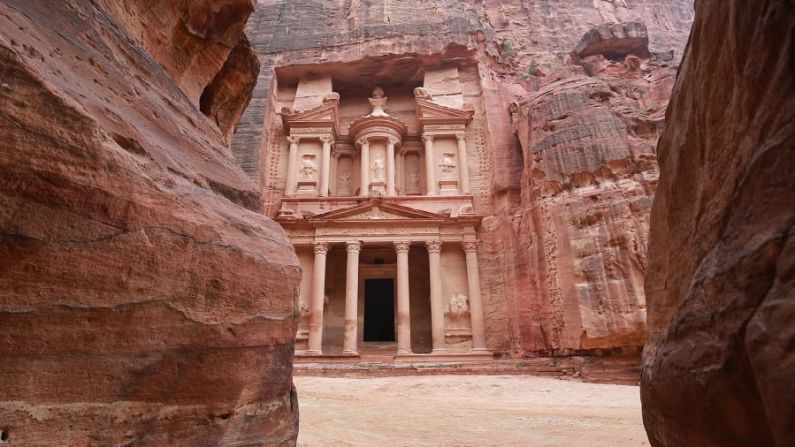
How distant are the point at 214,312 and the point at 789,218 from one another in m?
2.28

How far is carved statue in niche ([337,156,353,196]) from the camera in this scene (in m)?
21.5

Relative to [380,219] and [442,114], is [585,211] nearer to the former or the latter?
[380,219]

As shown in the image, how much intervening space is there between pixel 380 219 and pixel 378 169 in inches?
133

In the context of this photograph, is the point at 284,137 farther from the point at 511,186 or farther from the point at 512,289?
the point at 512,289

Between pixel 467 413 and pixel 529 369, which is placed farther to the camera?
pixel 529 369

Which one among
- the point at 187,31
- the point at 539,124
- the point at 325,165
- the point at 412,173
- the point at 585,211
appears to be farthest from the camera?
the point at 412,173

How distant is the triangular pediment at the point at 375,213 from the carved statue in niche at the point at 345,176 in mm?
3631

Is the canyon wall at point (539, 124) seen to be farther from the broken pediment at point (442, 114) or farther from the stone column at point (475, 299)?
the broken pediment at point (442, 114)

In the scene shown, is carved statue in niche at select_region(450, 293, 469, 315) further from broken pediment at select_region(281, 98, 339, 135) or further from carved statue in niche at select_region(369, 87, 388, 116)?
broken pediment at select_region(281, 98, 339, 135)

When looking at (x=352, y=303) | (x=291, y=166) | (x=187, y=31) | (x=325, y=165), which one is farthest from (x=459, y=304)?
(x=187, y=31)

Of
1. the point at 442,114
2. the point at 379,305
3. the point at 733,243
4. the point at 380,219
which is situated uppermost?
the point at 442,114

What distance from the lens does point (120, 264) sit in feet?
6.25

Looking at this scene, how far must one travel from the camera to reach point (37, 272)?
166 cm

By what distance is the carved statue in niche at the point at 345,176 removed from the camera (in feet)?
70.4
